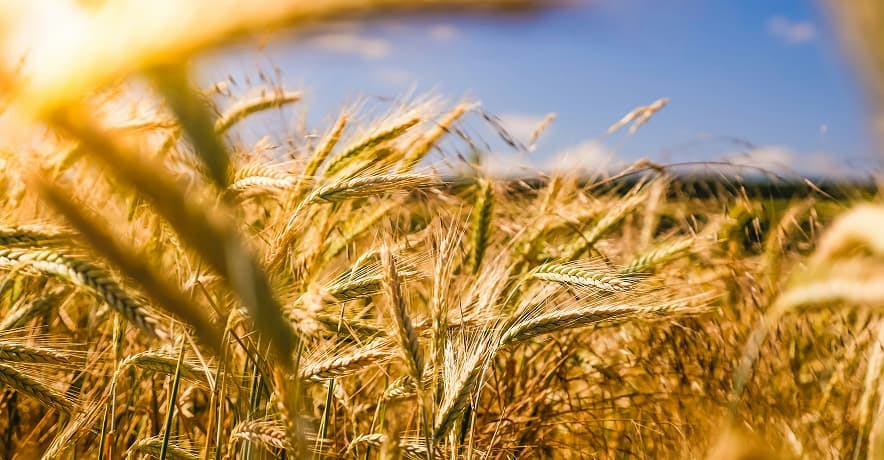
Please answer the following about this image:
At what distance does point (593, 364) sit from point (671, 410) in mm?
296

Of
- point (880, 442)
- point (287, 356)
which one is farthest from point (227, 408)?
point (880, 442)

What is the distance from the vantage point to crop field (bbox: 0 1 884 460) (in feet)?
2.19

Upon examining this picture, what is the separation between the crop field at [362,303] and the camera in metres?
0.67

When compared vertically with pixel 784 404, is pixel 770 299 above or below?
above

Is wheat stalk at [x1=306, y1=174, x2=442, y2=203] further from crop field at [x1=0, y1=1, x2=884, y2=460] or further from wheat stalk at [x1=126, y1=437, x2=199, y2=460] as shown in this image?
wheat stalk at [x1=126, y1=437, x2=199, y2=460]

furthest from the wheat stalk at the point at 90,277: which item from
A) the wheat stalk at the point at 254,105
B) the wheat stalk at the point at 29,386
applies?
the wheat stalk at the point at 254,105

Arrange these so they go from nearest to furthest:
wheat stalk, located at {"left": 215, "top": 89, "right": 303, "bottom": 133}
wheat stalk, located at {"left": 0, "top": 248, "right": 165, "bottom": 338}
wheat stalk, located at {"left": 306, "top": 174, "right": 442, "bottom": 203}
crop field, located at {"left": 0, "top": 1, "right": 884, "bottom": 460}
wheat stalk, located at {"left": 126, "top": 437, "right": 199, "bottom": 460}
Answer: crop field, located at {"left": 0, "top": 1, "right": 884, "bottom": 460} → wheat stalk, located at {"left": 0, "top": 248, "right": 165, "bottom": 338} → wheat stalk, located at {"left": 306, "top": 174, "right": 442, "bottom": 203} → wheat stalk, located at {"left": 126, "top": 437, "right": 199, "bottom": 460} → wheat stalk, located at {"left": 215, "top": 89, "right": 303, "bottom": 133}

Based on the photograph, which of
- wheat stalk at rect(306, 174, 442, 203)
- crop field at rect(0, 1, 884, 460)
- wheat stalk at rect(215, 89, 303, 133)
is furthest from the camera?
wheat stalk at rect(215, 89, 303, 133)

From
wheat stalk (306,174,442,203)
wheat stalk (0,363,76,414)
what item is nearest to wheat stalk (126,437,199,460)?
wheat stalk (0,363,76,414)

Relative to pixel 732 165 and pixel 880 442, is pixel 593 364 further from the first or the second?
pixel 880 442

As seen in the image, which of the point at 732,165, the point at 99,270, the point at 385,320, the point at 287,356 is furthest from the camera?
the point at 732,165

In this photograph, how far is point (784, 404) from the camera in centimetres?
225

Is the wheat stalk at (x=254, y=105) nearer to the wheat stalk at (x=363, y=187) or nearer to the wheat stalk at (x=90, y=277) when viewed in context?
the wheat stalk at (x=363, y=187)

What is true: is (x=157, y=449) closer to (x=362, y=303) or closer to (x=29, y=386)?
(x=29, y=386)
